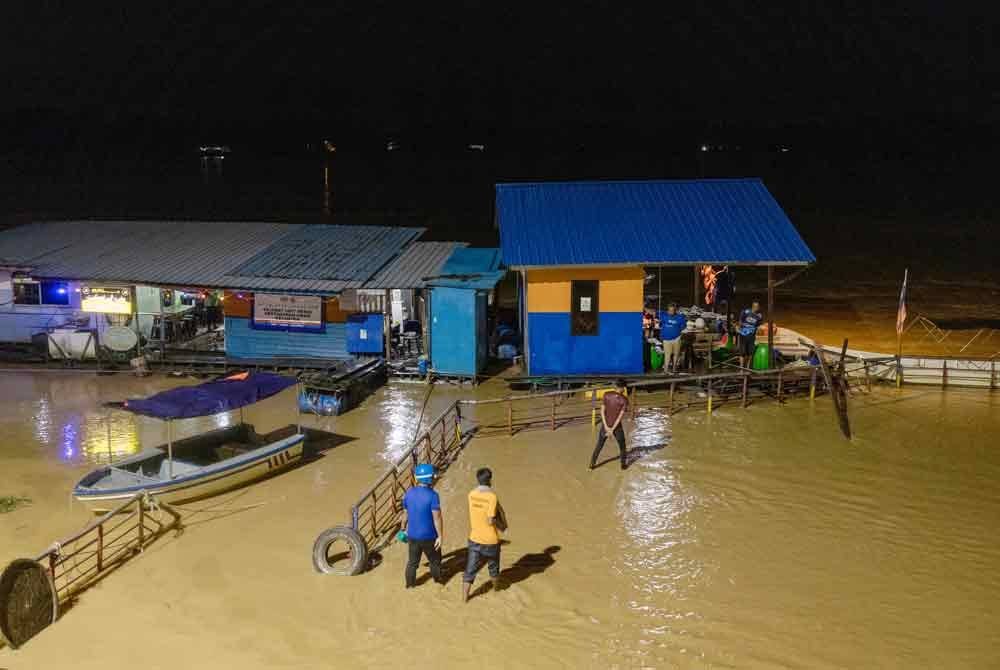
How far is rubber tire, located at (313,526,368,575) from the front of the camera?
1117 centimetres

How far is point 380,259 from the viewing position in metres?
23.2

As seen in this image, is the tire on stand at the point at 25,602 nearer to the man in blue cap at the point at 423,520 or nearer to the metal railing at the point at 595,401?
the man in blue cap at the point at 423,520

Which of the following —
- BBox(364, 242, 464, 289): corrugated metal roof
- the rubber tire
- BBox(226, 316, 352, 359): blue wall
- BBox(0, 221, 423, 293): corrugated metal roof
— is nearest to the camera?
the rubber tire

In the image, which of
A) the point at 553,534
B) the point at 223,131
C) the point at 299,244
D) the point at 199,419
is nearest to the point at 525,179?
the point at 299,244

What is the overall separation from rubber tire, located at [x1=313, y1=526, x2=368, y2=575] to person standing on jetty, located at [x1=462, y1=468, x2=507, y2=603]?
5.06 feet

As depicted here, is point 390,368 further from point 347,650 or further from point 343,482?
point 347,650

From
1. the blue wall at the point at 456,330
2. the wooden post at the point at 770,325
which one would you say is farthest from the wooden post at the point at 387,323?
the wooden post at the point at 770,325

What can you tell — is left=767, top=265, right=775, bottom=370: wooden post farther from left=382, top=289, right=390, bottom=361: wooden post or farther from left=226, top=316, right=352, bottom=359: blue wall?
left=226, top=316, right=352, bottom=359: blue wall

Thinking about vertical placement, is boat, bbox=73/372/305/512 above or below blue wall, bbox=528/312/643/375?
below

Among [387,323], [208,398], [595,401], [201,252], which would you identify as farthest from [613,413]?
[201,252]

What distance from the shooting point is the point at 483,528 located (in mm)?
10227

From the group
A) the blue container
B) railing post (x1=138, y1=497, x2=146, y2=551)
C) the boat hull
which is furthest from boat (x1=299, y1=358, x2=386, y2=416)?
railing post (x1=138, y1=497, x2=146, y2=551)

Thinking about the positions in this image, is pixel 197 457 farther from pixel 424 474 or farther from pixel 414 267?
pixel 414 267

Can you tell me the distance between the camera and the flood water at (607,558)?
968cm
